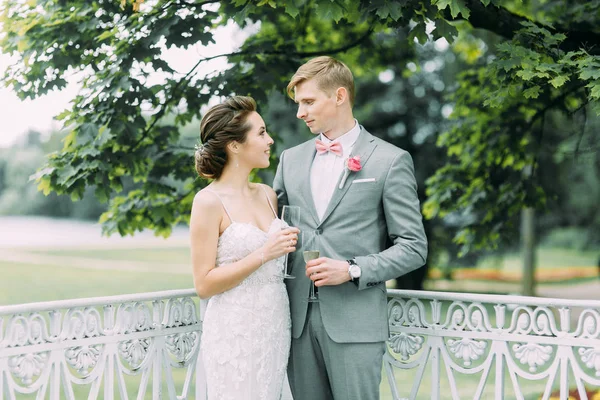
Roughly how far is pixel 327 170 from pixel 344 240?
0.35 meters

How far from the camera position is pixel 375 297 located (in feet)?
10.4

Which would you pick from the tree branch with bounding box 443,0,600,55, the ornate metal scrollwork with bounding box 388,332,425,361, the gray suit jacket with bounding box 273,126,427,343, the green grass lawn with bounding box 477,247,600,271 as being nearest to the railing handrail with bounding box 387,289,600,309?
the ornate metal scrollwork with bounding box 388,332,425,361

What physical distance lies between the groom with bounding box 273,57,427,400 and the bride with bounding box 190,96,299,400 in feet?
0.38

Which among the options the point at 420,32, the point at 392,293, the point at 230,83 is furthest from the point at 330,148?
the point at 230,83

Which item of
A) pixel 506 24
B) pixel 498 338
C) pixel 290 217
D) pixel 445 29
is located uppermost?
pixel 506 24

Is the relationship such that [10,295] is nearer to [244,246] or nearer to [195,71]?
[195,71]

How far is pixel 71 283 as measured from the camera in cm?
2766

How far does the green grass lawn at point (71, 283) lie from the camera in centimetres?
2461

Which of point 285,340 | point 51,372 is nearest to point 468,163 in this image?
point 285,340

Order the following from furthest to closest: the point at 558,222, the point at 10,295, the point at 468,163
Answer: the point at 10,295 → the point at 558,222 → the point at 468,163

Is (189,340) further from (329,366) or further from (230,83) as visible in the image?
(230,83)

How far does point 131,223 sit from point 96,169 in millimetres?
1069

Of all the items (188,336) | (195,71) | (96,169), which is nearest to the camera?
(188,336)

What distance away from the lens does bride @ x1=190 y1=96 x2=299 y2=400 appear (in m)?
3.12
